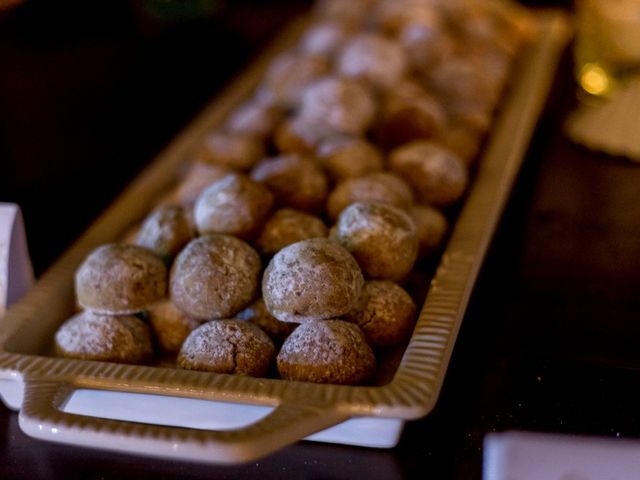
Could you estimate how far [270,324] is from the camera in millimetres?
749

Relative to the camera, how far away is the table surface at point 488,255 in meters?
0.67

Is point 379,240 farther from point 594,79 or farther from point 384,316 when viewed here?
point 594,79

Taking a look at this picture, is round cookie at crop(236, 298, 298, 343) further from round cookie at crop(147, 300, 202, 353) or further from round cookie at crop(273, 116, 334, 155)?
round cookie at crop(273, 116, 334, 155)

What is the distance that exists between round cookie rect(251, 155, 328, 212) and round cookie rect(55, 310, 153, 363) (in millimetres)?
236

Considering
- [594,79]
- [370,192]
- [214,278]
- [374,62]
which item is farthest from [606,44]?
[214,278]

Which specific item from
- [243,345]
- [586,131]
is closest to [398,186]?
[243,345]

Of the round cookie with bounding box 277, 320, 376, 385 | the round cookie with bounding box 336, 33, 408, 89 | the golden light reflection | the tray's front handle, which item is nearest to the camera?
the tray's front handle

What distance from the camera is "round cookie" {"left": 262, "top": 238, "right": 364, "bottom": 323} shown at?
696 millimetres

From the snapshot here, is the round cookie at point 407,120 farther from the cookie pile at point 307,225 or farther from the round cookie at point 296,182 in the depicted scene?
the round cookie at point 296,182

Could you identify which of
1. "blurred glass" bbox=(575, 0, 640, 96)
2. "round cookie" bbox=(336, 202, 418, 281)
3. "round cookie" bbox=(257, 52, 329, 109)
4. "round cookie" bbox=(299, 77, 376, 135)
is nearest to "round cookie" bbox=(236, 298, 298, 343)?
"round cookie" bbox=(336, 202, 418, 281)

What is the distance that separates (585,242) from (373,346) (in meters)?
0.36

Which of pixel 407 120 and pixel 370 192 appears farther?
pixel 407 120

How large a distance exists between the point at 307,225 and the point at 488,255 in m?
0.27

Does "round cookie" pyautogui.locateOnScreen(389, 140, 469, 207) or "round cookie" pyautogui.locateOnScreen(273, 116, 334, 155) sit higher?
"round cookie" pyautogui.locateOnScreen(273, 116, 334, 155)
